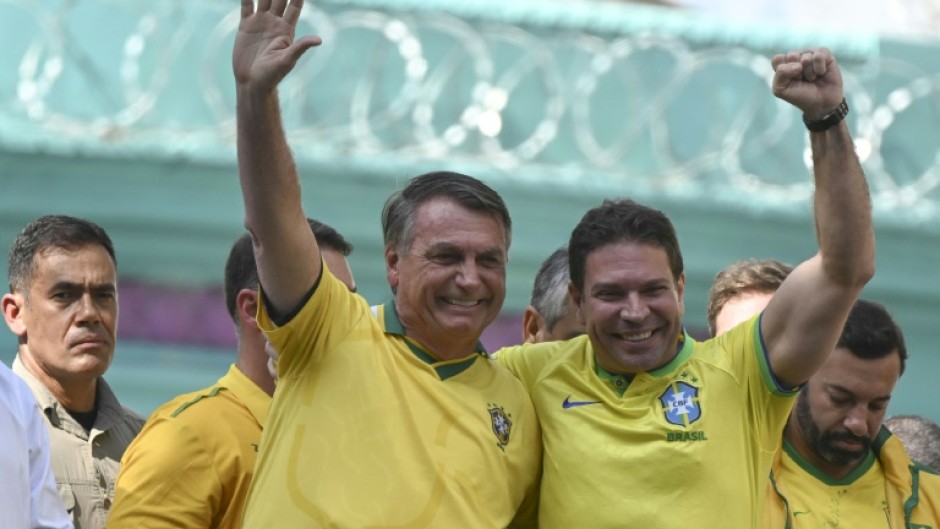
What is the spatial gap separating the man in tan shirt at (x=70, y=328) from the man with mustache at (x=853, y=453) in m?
1.80

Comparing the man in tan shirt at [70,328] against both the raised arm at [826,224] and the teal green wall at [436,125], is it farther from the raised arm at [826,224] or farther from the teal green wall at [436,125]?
the teal green wall at [436,125]

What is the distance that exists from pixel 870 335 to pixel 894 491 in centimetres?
39

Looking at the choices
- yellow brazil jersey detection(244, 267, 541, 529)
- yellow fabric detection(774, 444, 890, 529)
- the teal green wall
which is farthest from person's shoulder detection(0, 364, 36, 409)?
the teal green wall

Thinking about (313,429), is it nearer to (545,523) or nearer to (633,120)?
(545,523)

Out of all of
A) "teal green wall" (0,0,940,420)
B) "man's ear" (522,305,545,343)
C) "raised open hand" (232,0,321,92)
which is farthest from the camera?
"teal green wall" (0,0,940,420)

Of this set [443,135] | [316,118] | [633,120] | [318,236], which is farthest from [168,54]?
[318,236]

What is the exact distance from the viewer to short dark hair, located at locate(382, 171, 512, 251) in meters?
3.63

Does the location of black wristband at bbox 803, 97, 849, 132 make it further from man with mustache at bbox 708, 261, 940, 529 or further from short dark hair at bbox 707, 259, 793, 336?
short dark hair at bbox 707, 259, 793, 336

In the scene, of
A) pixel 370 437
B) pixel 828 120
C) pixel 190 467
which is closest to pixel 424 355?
pixel 370 437

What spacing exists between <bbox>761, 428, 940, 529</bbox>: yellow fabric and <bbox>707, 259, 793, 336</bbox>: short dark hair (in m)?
0.56

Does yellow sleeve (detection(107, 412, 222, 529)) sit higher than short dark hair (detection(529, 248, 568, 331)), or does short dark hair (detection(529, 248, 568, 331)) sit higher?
short dark hair (detection(529, 248, 568, 331))

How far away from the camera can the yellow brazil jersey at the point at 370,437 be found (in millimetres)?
3371

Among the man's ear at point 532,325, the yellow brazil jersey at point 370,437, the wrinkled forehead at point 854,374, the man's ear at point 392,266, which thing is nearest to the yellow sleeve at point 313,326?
the yellow brazil jersey at point 370,437

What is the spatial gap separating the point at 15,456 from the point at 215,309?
618cm
